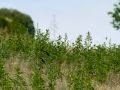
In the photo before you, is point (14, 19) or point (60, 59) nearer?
point (60, 59)

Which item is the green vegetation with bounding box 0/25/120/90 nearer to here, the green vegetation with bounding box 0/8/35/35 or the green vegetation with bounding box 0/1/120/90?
the green vegetation with bounding box 0/1/120/90

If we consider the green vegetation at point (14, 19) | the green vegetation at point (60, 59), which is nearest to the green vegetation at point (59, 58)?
the green vegetation at point (60, 59)

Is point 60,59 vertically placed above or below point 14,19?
below

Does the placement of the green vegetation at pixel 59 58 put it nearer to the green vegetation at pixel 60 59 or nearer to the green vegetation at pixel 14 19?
the green vegetation at pixel 60 59

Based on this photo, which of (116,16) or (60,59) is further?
(116,16)

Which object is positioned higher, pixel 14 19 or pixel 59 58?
pixel 14 19

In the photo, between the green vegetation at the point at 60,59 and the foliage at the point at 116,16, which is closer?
the green vegetation at the point at 60,59

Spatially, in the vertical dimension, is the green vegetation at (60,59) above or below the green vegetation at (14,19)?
below

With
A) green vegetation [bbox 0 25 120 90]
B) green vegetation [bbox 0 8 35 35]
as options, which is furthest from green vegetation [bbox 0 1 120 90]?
green vegetation [bbox 0 8 35 35]

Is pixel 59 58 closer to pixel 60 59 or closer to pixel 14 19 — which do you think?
pixel 60 59

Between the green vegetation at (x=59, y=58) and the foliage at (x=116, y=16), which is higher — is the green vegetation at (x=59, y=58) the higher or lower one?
the lower one

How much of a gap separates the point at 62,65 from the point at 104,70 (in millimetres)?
1820

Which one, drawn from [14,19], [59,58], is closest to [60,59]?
[59,58]

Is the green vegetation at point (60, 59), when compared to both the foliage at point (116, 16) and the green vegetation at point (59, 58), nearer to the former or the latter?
the green vegetation at point (59, 58)
